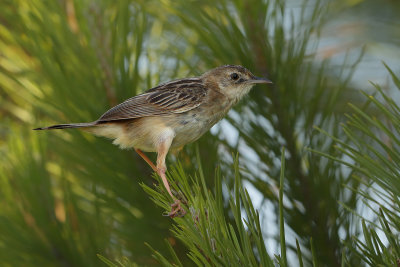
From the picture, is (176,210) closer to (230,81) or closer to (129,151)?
(129,151)

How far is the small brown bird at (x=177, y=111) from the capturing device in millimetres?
3277

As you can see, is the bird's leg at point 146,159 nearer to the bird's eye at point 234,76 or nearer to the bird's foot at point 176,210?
the bird's foot at point 176,210

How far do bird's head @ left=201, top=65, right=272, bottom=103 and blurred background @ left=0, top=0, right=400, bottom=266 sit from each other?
1.40ft

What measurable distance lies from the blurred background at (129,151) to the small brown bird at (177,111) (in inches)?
13.1

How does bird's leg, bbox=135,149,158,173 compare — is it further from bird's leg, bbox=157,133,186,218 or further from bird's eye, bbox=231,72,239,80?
bird's eye, bbox=231,72,239,80

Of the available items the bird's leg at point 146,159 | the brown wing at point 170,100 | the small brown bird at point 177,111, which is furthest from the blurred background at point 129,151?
the brown wing at point 170,100

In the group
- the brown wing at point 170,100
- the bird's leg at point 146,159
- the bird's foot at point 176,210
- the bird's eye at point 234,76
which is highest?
the bird's eye at point 234,76

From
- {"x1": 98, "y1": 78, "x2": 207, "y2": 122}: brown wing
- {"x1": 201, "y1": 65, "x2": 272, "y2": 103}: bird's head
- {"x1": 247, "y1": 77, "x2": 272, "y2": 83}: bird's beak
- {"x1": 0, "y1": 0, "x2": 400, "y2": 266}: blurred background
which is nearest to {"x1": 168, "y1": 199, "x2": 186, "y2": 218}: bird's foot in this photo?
{"x1": 0, "y1": 0, "x2": 400, "y2": 266}: blurred background

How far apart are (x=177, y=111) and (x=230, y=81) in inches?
18.4

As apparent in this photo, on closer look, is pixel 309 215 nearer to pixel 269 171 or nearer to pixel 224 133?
pixel 269 171

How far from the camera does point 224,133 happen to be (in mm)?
2947

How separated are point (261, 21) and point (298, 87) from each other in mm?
401

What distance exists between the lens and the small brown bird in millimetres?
3277

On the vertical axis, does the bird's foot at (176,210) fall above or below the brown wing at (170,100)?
below
